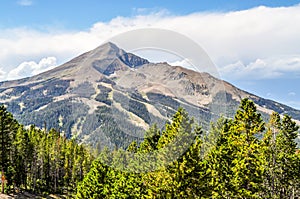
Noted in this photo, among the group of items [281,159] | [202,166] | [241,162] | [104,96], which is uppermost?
[104,96]

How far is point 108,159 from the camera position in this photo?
75.1 ft

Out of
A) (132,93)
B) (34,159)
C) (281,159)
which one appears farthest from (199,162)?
(34,159)

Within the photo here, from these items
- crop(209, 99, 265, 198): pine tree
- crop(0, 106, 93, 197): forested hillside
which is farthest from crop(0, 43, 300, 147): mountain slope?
crop(0, 106, 93, 197): forested hillside

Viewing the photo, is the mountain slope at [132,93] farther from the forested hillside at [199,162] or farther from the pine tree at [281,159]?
the pine tree at [281,159]

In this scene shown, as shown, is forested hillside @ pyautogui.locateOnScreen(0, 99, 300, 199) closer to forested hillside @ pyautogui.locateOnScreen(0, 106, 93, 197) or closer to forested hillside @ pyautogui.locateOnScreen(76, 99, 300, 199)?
forested hillside @ pyautogui.locateOnScreen(76, 99, 300, 199)

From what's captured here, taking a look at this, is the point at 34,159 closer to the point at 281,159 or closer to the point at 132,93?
the point at 281,159

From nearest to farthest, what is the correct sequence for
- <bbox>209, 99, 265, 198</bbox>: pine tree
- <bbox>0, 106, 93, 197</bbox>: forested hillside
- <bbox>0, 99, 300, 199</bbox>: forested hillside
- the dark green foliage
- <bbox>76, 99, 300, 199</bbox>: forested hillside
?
1. the dark green foliage
2. <bbox>0, 99, 300, 199</bbox>: forested hillside
3. <bbox>76, 99, 300, 199</bbox>: forested hillside
4. <bbox>209, 99, 265, 198</bbox>: pine tree
5. <bbox>0, 106, 93, 197</bbox>: forested hillside

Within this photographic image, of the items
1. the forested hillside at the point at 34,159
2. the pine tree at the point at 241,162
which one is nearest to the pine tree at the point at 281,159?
the pine tree at the point at 241,162

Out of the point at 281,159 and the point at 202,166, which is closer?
the point at 202,166

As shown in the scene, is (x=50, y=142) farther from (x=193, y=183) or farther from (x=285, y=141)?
(x=193, y=183)

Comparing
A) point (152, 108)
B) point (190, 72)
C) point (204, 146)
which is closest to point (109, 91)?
point (152, 108)

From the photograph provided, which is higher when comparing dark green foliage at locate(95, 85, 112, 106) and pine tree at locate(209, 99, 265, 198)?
dark green foliage at locate(95, 85, 112, 106)

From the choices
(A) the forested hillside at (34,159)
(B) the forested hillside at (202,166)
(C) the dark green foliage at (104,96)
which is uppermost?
(C) the dark green foliage at (104,96)

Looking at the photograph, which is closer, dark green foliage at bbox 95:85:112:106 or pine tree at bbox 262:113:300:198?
dark green foliage at bbox 95:85:112:106
